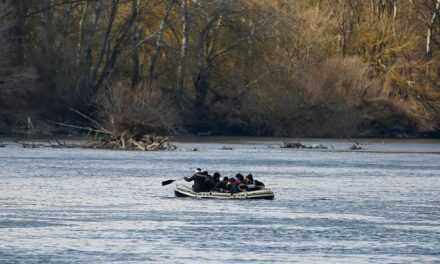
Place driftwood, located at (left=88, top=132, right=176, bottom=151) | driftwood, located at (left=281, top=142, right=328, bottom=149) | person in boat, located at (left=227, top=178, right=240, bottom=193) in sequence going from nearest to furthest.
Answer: person in boat, located at (left=227, top=178, right=240, bottom=193) < driftwood, located at (left=88, top=132, right=176, bottom=151) < driftwood, located at (left=281, top=142, right=328, bottom=149)

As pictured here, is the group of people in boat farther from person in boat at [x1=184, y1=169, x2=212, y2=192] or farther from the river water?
the river water

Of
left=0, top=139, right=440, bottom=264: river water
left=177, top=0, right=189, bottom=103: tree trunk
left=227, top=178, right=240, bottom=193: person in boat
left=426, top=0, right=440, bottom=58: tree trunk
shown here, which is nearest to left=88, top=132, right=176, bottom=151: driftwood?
left=0, top=139, right=440, bottom=264: river water

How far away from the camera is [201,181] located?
1501 inches

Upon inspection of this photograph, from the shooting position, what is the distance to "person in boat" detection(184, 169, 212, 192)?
3791 centimetres

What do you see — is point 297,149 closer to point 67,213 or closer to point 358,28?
point 358,28

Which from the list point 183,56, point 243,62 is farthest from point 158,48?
point 243,62

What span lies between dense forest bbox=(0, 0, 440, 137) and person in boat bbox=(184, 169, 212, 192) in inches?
1478

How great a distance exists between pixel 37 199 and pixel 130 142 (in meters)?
27.1

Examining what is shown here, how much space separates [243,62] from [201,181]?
4467 centimetres

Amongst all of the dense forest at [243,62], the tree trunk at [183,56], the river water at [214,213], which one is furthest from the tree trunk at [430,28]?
the river water at [214,213]

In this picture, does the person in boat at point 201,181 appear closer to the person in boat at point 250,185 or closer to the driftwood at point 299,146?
the person in boat at point 250,185

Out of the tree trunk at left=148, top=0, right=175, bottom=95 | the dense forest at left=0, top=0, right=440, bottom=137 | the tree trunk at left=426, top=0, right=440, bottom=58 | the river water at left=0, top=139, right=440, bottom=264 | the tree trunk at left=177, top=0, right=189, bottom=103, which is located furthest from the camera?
the tree trunk at left=426, top=0, right=440, bottom=58

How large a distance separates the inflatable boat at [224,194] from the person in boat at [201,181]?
5.4 inches

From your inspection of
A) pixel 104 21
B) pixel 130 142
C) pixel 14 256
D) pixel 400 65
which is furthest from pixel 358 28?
pixel 14 256
